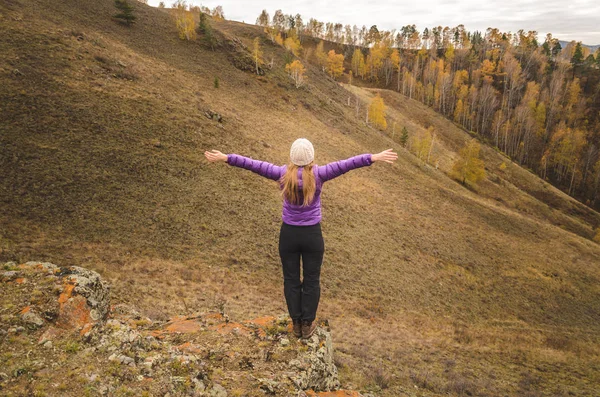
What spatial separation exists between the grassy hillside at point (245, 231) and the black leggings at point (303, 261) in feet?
12.0

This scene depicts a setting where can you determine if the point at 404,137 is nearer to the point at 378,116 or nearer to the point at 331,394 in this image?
the point at 378,116

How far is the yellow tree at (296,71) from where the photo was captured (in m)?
60.8

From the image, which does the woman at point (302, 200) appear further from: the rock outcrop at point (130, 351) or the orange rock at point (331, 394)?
the orange rock at point (331, 394)

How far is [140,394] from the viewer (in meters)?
4.49

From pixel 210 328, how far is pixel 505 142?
368 feet

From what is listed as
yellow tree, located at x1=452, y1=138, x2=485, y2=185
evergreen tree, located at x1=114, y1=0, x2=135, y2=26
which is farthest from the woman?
evergreen tree, located at x1=114, y1=0, x2=135, y2=26

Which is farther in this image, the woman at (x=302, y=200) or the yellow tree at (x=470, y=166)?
the yellow tree at (x=470, y=166)

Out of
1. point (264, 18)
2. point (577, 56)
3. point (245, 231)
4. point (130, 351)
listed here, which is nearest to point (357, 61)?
point (264, 18)

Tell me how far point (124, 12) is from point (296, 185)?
6027cm

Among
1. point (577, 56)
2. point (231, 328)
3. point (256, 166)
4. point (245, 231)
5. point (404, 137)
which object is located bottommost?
point (245, 231)

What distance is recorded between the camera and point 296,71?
61.5 m

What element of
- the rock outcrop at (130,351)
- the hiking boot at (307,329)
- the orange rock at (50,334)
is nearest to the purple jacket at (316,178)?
the hiking boot at (307,329)

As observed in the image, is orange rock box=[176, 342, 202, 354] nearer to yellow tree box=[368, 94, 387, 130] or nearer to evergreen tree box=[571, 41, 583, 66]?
yellow tree box=[368, 94, 387, 130]

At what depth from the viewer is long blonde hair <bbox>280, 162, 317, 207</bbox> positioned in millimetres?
4809
